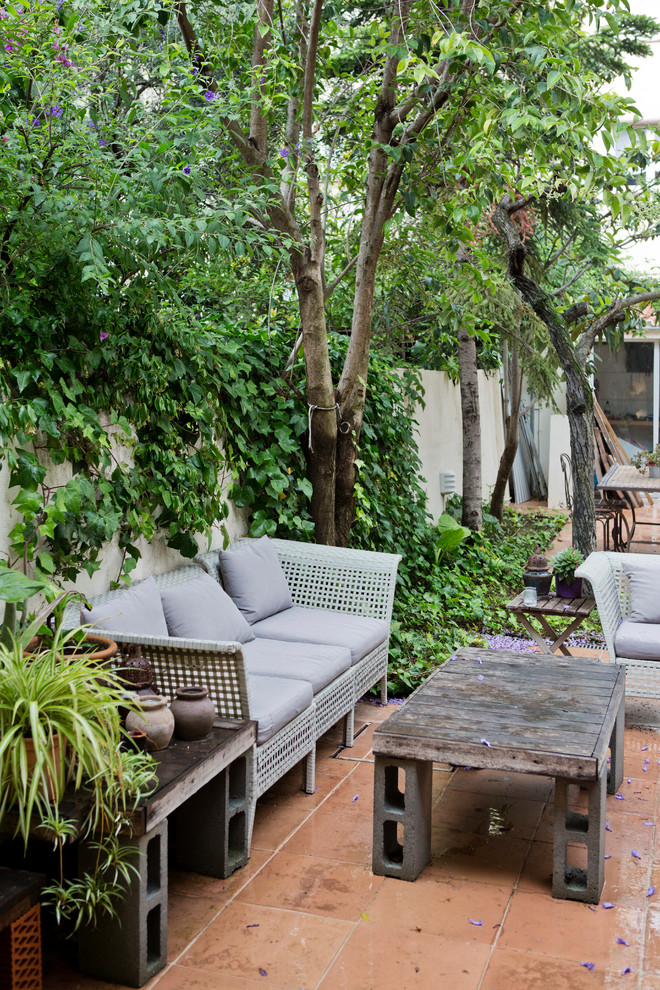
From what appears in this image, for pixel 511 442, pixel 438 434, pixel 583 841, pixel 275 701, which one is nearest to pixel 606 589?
pixel 583 841

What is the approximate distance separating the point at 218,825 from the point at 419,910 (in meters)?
0.69

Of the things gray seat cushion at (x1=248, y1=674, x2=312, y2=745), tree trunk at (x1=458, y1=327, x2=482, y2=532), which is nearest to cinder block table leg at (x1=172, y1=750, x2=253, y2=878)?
gray seat cushion at (x1=248, y1=674, x2=312, y2=745)

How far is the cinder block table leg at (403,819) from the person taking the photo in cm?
302

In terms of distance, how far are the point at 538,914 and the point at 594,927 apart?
173 millimetres

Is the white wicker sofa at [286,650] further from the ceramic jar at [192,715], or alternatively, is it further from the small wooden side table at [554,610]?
the small wooden side table at [554,610]

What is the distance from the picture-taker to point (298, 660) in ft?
12.8

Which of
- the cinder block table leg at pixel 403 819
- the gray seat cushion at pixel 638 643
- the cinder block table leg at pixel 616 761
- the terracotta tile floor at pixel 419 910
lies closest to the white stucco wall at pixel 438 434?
the gray seat cushion at pixel 638 643

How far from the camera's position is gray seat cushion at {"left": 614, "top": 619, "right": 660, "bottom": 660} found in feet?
14.3

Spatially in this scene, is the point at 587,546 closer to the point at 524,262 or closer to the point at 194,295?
the point at 524,262

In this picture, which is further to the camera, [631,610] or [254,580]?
[631,610]

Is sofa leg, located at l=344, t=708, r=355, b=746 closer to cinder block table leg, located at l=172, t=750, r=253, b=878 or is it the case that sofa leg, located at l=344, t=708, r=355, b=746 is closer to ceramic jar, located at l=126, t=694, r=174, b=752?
cinder block table leg, located at l=172, t=750, r=253, b=878

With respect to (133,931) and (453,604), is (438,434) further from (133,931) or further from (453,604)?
(133,931)

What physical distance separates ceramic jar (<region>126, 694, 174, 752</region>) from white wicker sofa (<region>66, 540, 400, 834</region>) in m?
0.35

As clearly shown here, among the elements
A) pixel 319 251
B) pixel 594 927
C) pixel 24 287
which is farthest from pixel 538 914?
pixel 319 251
